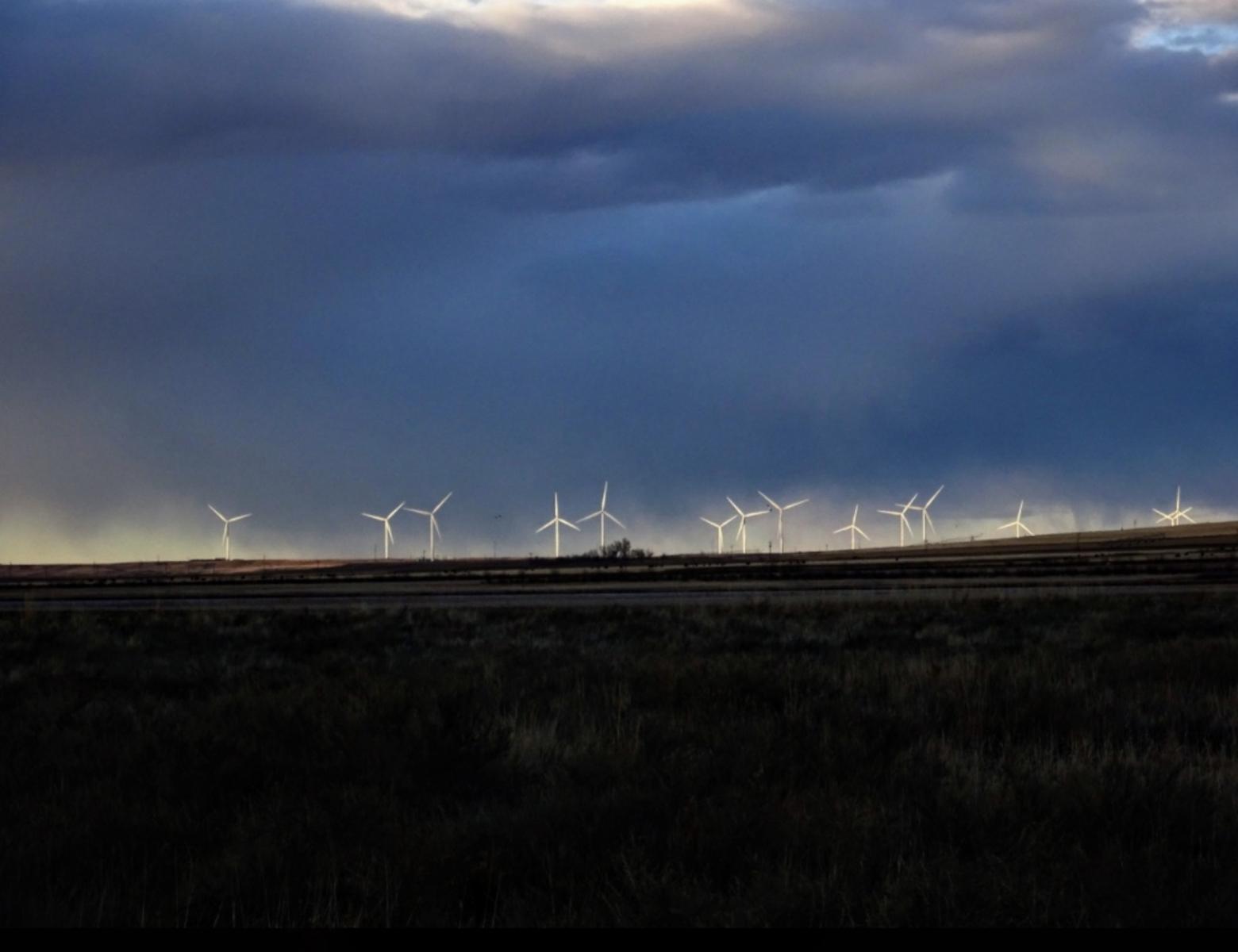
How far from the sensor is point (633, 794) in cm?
945

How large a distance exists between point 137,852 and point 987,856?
5.32 meters

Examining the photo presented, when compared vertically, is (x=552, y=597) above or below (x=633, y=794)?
below

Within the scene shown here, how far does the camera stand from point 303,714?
1340cm

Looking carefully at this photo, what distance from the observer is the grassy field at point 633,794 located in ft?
24.5

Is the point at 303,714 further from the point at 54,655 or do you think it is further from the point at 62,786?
the point at 54,655

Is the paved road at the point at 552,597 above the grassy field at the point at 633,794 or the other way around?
the other way around

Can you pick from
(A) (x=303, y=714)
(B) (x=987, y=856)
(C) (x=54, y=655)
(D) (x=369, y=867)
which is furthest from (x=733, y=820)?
A: (C) (x=54, y=655)

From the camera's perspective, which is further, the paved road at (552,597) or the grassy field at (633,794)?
the paved road at (552,597)

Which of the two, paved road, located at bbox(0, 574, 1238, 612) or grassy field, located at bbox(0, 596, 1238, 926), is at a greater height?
grassy field, located at bbox(0, 596, 1238, 926)

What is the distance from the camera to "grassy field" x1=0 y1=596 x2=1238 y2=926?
7461 mm

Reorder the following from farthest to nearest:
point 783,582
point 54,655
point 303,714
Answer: point 783,582 → point 54,655 → point 303,714

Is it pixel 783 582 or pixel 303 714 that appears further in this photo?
pixel 783 582

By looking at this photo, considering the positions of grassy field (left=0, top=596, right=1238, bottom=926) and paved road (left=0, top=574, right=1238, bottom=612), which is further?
paved road (left=0, top=574, right=1238, bottom=612)

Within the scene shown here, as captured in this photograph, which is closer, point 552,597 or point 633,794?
point 633,794
